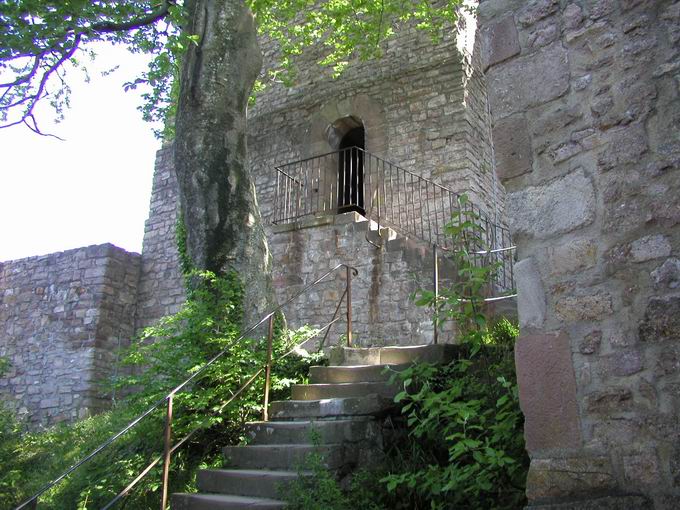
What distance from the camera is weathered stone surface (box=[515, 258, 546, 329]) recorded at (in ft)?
8.95

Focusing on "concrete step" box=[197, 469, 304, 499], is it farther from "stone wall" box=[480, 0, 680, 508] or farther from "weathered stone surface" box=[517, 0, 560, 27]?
"weathered stone surface" box=[517, 0, 560, 27]

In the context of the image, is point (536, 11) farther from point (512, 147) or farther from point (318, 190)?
point (318, 190)

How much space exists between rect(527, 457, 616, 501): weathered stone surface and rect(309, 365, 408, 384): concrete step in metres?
2.48

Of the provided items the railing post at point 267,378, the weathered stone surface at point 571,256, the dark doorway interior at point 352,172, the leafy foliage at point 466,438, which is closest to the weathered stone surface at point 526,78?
the weathered stone surface at point 571,256

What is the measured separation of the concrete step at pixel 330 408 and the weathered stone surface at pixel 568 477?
194cm

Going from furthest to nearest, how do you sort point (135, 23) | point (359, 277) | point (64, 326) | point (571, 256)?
point (64, 326), point (359, 277), point (135, 23), point (571, 256)

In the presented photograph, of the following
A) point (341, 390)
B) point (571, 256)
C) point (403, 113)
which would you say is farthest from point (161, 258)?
point (571, 256)

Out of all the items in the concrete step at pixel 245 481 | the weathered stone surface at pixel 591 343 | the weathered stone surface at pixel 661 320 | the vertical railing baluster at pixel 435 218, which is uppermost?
the vertical railing baluster at pixel 435 218

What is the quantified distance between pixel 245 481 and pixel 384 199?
6193mm

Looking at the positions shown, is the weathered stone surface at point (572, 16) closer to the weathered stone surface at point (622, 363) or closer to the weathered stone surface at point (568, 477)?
the weathered stone surface at point (622, 363)

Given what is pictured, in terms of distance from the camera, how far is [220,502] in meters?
4.05

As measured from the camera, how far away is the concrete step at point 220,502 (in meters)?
3.83

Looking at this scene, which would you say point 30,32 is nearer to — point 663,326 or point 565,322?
point 565,322

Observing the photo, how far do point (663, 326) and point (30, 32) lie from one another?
17.2 feet
